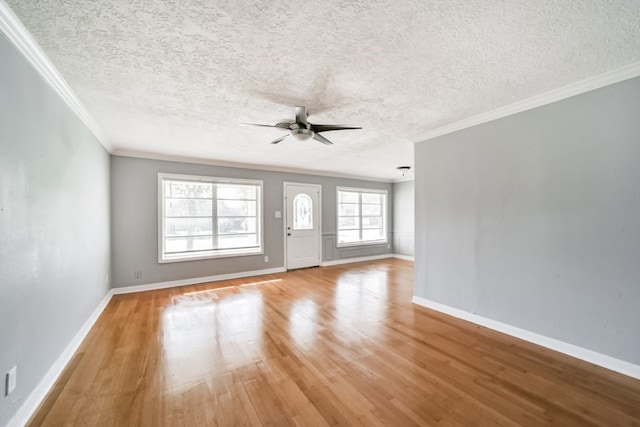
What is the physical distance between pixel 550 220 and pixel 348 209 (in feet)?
16.4

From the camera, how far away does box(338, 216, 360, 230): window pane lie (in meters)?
7.12

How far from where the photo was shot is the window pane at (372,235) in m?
Result: 7.60

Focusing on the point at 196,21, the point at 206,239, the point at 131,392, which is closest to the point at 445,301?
the point at 131,392

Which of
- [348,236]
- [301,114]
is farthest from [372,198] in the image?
[301,114]

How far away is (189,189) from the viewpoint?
16.6 ft

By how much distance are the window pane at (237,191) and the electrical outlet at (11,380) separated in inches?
159

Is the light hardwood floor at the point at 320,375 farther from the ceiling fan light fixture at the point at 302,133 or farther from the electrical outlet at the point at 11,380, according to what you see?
the ceiling fan light fixture at the point at 302,133

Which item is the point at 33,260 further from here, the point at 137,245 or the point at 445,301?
the point at 445,301

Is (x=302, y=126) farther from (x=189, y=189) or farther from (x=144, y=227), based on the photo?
(x=144, y=227)

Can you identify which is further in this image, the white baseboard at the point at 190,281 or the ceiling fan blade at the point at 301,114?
the white baseboard at the point at 190,281

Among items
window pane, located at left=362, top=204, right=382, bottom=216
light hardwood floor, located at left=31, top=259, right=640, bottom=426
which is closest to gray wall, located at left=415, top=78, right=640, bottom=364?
light hardwood floor, located at left=31, top=259, right=640, bottom=426

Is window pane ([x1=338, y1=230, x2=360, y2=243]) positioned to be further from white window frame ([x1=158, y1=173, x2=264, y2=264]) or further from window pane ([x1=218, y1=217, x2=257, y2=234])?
window pane ([x1=218, y1=217, x2=257, y2=234])

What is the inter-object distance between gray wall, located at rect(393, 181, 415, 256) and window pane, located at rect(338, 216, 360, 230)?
4.63 feet

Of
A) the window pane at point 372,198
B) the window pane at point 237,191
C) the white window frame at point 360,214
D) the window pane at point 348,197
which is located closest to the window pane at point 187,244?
the window pane at point 237,191
